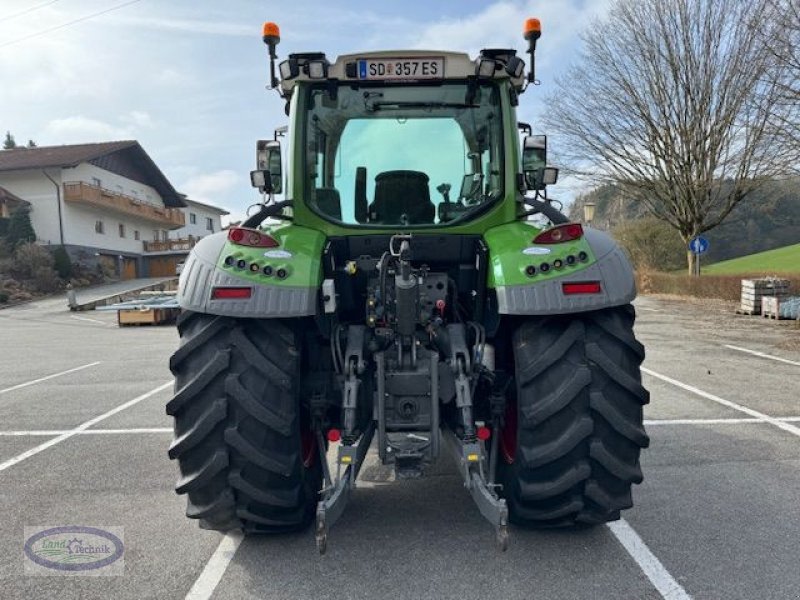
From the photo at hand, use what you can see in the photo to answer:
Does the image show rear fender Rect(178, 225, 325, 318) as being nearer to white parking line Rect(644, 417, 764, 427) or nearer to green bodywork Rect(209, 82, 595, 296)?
green bodywork Rect(209, 82, 595, 296)

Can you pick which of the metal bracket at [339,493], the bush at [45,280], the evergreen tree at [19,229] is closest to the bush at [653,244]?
the bush at [45,280]

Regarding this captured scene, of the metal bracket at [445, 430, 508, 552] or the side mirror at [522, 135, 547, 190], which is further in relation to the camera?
the side mirror at [522, 135, 547, 190]

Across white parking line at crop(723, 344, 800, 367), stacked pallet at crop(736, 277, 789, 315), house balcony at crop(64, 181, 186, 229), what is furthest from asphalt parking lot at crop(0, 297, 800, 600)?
house balcony at crop(64, 181, 186, 229)

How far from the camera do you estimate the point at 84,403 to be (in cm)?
670

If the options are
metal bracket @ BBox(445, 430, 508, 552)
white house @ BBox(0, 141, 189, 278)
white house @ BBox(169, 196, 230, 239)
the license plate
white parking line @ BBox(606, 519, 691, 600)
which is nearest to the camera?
metal bracket @ BBox(445, 430, 508, 552)

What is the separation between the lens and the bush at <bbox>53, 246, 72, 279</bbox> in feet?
102

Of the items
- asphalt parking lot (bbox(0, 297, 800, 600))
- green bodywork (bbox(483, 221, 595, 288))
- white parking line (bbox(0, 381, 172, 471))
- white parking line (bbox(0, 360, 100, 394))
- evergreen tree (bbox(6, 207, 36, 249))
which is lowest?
white parking line (bbox(0, 360, 100, 394))

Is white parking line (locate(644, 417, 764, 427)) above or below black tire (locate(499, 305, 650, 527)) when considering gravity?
below

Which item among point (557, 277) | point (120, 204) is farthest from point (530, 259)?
point (120, 204)

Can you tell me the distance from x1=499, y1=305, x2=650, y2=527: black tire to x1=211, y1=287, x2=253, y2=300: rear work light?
1.36 metres

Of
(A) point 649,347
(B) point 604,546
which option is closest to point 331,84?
(B) point 604,546

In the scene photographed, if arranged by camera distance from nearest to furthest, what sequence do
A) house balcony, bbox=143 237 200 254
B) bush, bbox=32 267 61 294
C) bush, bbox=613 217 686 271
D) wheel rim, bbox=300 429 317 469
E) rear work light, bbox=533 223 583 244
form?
rear work light, bbox=533 223 583 244 < wheel rim, bbox=300 429 317 469 < bush, bbox=32 267 61 294 < bush, bbox=613 217 686 271 < house balcony, bbox=143 237 200 254

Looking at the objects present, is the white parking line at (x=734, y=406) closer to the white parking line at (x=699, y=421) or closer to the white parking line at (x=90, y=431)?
the white parking line at (x=699, y=421)

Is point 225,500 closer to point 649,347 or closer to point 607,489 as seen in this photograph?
point 607,489
